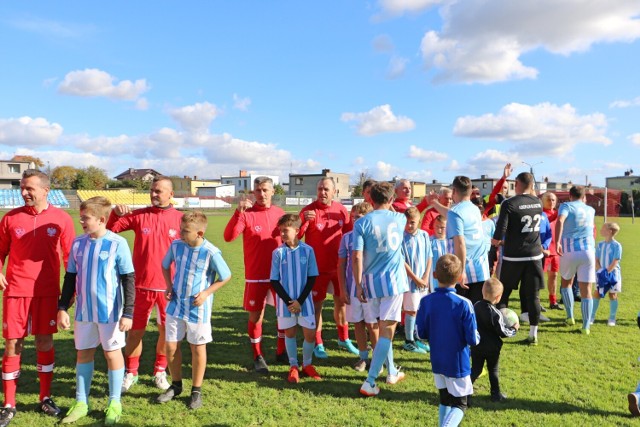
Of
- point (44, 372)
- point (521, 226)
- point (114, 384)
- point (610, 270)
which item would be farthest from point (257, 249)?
point (610, 270)

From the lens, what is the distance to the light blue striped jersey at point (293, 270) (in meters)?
4.76

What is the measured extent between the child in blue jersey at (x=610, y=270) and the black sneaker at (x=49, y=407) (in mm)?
7134

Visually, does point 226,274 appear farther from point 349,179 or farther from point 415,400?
point 349,179

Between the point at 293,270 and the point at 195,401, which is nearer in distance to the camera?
the point at 195,401

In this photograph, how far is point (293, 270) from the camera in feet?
15.7

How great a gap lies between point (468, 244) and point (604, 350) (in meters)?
2.52

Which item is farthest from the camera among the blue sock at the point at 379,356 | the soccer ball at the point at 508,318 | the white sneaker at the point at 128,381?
the white sneaker at the point at 128,381

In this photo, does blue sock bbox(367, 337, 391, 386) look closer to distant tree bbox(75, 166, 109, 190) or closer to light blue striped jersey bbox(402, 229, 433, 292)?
light blue striped jersey bbox(402, 229, 433, 292)

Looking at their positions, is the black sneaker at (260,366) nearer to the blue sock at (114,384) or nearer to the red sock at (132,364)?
the red sock at (132,364)

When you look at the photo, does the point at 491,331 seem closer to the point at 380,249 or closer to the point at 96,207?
the point at 380,249

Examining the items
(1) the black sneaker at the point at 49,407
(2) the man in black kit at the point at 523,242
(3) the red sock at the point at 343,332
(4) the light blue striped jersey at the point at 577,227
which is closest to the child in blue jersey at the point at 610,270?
(4) the light blue striped jersey at the point at 577,227

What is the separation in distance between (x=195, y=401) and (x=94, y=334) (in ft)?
3.65

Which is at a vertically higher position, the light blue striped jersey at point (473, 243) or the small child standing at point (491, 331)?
the light blue striped jersey at point (473, 243)

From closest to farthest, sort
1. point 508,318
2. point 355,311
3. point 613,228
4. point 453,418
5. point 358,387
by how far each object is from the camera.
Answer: point 453,418 → point 508,318 → point 358,387 → point 355,311 → point 613,228
